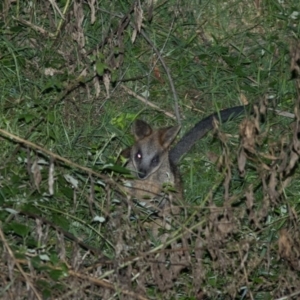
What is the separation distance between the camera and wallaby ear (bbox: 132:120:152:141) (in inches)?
369

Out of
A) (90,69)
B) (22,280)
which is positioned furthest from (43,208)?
(90,69)

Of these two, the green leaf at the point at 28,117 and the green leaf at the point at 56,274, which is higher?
the green leaf at the point at 56,274

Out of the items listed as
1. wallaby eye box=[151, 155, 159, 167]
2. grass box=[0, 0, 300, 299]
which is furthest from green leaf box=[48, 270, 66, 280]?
wallaby eye box=[151, 155, 159, 167]

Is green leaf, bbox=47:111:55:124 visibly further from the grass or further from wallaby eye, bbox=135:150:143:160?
wallaby eye, bbox=135:150:143:160

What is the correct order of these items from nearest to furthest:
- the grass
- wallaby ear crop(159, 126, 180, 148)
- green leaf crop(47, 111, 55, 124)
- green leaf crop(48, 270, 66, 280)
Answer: green leaf crop(48, 270, 66, 280), the grass, green leaf crop(47, 111, 55, 124), wallaby ear crop(159, 126, 180, 148)

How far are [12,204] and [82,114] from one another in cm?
235

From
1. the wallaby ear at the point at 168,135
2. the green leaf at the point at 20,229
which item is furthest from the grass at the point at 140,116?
the wallaby ear at the point at 168,135

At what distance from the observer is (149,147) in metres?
A: 9.44

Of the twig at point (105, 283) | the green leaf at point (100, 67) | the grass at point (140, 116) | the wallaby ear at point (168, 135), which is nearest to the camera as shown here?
the twig at point (105, 283)

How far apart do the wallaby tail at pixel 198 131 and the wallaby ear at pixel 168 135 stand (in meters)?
0.12

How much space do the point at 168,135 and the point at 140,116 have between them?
1.81ft

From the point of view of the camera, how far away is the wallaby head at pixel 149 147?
9406mm

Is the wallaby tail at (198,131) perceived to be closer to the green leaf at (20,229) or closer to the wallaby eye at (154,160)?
the wallaby eye at (154,160)

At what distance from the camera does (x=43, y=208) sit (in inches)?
318
